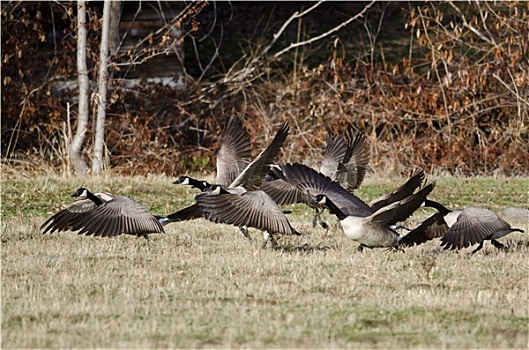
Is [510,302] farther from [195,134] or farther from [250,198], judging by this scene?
A: [195,134]

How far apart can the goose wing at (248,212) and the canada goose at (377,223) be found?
464 millimetres

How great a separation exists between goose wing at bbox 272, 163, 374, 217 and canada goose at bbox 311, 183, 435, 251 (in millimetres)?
519

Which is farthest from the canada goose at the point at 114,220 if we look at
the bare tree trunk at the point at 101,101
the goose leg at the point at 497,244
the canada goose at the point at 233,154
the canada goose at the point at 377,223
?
the bare tree trunk at the point at 101,101

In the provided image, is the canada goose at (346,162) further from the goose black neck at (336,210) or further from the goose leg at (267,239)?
the goose black neck at (336,210)

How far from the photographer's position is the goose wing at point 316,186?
966 cm

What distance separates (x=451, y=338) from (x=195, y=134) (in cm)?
1566

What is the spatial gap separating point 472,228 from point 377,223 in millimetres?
949

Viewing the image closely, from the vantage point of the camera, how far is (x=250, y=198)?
915 centimetres

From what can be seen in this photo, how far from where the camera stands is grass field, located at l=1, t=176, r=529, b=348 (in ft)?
19.1

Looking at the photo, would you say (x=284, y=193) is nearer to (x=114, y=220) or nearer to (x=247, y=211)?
(x=247, y=211)

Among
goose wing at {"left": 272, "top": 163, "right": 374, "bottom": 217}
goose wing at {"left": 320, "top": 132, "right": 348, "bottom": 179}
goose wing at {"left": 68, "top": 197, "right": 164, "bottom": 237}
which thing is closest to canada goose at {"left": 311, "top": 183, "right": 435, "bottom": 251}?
goose wing at {"left": 272, "top": 163, "right": 374, "bottom": 217}

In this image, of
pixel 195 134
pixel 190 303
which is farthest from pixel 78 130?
pixel 190 303

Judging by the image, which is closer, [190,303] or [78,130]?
[190,303]

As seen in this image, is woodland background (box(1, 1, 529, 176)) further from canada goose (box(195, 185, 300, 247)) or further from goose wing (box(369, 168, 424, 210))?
canada goose (box(195, 185, 300, 247))
